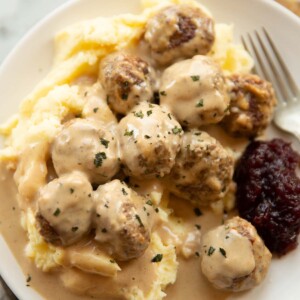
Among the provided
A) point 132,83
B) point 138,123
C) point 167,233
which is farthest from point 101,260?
point 132,83

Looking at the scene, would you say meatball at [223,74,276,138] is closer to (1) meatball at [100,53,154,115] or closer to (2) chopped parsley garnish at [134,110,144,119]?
(1) meatball at [100,53,154,115]

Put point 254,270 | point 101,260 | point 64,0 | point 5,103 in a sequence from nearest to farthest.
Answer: point 101,260 → point 254,270 → point 5,103 → point 64,0

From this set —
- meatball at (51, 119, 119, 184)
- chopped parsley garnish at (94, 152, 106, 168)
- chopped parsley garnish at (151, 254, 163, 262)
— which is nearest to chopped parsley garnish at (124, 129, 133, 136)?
meatball at (51, 119, 119, 184)

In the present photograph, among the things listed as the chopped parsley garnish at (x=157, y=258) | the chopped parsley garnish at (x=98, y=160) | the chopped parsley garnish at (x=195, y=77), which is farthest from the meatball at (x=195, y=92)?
the chopped parsley garnish at (x=157, y=258)

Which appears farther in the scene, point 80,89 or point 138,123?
point 80,89

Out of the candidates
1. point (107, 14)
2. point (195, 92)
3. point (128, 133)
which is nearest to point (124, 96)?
point (128, 133)

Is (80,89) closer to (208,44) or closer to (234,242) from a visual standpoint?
(208,44)

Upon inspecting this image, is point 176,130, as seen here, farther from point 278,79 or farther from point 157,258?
point 278,79

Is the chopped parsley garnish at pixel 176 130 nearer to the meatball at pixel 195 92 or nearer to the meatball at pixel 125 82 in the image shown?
the meatball at pixel 195 92
